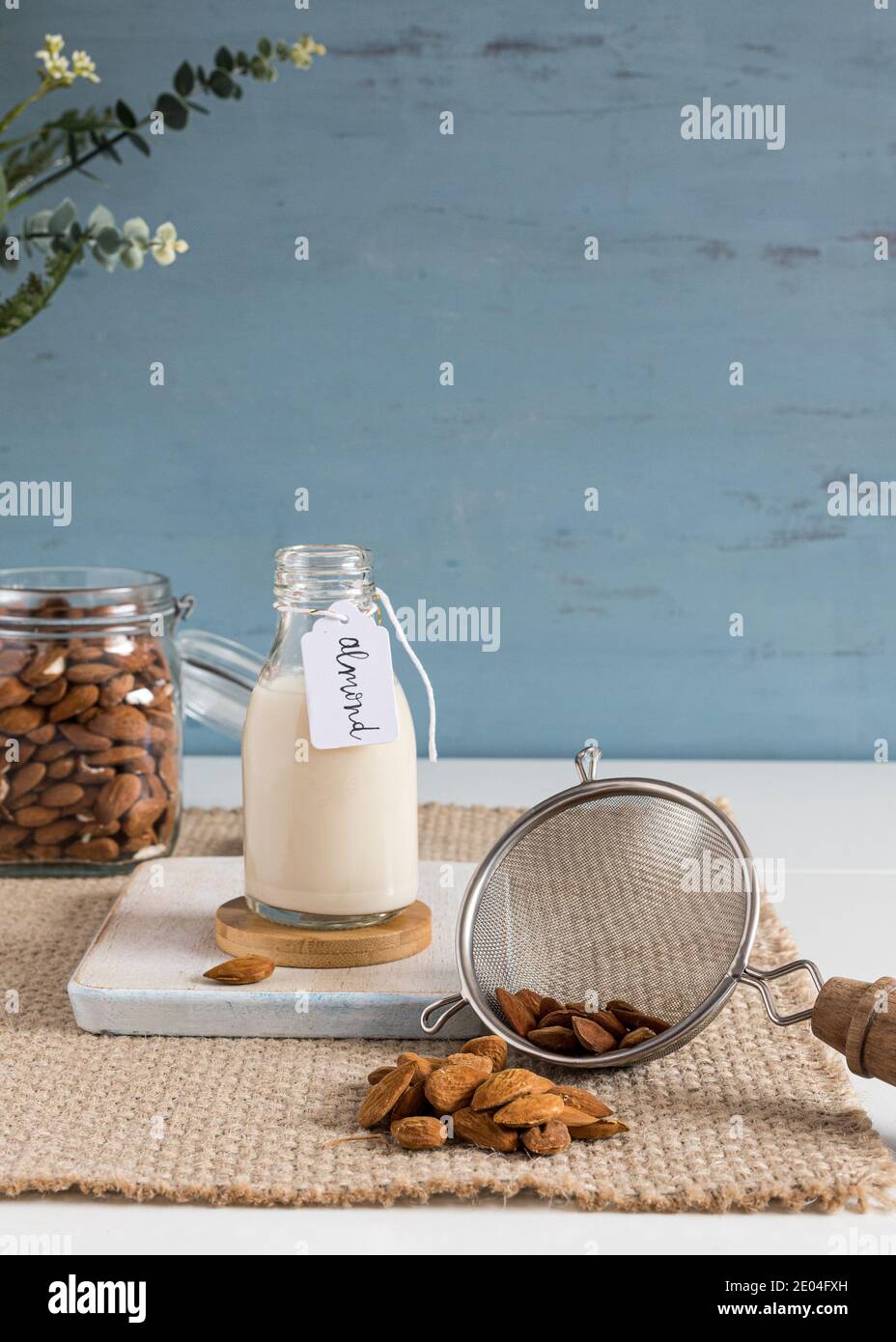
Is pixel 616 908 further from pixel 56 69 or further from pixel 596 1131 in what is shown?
pixel 56 69

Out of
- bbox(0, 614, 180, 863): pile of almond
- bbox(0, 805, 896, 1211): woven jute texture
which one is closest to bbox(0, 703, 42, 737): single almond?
bbox(0, 614, 180, 863): pile of almond

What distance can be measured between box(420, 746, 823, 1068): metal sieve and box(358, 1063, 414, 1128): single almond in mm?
78

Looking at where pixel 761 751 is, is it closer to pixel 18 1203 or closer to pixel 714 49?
pixel 714 49

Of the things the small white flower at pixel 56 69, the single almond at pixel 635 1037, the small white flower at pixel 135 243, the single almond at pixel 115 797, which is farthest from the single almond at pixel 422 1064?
the small white flower at pixel 56 69

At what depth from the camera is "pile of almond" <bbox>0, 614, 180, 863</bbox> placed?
1.12 metres

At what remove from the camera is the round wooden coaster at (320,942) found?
878 mm

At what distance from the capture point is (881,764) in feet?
5.26

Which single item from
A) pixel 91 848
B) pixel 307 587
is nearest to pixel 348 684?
pixel 307 587

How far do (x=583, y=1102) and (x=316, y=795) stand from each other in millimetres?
264

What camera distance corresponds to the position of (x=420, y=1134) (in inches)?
26.8

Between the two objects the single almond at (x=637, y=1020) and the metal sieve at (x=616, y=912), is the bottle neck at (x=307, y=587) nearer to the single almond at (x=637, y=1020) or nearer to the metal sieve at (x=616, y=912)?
the metal sieve at (x=616, y=912)

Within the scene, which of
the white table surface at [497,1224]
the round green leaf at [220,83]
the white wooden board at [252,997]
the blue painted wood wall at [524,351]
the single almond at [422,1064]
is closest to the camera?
the white table surface at [497,1224]

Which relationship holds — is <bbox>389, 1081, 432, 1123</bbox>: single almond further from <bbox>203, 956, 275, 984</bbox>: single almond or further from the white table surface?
<bbox>203, 956, 275, 984</bbox>: single almond
